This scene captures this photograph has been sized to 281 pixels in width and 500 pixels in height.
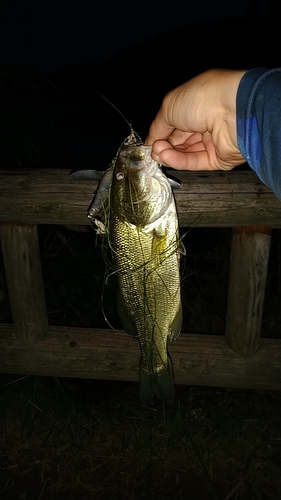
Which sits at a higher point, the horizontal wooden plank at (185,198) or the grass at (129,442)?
the horizontal wooden plank at (185,198)

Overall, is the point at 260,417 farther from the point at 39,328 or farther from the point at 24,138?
the point at 24,138

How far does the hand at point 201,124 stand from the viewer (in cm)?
146

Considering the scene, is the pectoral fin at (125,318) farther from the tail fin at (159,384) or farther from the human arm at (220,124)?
the human arm at (220,124)

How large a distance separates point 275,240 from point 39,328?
274cm

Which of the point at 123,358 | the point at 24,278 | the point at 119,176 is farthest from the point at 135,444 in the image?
the point at 119,176

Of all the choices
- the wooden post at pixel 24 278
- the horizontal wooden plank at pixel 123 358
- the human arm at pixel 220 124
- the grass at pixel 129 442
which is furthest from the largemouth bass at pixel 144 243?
the grass at pixel 129 442

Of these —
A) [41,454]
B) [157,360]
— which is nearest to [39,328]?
[157,360]

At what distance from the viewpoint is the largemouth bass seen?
1.65m

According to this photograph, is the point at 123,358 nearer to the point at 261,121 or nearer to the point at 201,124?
the point at 201,124

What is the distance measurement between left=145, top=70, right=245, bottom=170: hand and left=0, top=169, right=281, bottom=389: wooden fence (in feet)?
0.79

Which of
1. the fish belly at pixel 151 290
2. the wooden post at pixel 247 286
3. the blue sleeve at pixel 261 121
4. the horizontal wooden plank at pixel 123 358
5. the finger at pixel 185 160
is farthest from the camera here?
the horizontal wooden plank at pixel 123 358

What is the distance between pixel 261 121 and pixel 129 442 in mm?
2530

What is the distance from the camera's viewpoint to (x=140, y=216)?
1692 millimetres

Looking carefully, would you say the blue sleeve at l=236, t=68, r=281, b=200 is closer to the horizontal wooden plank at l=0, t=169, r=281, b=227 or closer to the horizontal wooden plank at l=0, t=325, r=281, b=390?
the horizontal wooden plank at l=0, t=169, r=281, b=227
